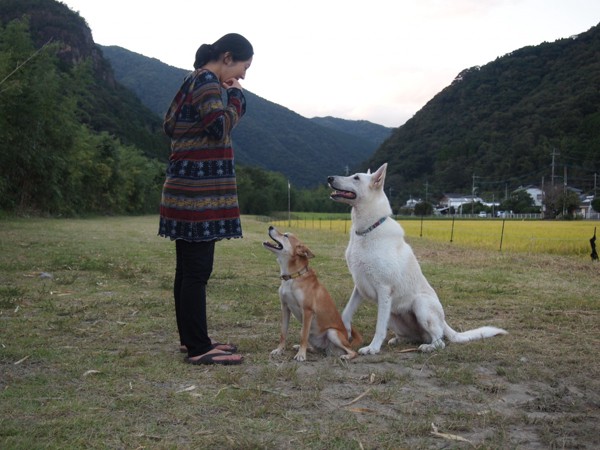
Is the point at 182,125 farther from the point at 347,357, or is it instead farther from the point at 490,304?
the point at 490,304

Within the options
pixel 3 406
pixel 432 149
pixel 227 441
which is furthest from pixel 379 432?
pixel 432 149

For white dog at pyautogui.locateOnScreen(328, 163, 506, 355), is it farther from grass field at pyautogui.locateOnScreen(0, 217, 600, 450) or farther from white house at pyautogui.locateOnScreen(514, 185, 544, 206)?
white house at pyautogui.locateOnScreen(514, 185, 544, 206)

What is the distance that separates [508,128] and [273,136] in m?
89.4

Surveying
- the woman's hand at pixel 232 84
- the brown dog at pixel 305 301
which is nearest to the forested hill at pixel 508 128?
the brown dog at pixel 305 301

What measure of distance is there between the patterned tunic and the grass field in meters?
0.96

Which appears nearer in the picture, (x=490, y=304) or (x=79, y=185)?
(x=490, y=304)

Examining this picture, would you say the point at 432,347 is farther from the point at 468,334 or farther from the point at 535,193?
the point at 535,193

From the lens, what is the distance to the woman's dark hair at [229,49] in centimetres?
370

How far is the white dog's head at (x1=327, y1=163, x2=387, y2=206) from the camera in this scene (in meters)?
4.53

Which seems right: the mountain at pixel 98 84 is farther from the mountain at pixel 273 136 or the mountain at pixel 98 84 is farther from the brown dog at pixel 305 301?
the brown dog at pixel 305 301

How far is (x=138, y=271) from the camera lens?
28.7 feet

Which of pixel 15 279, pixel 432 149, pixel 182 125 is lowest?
pixel 15 279

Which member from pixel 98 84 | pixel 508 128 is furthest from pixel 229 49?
pixel 98 84

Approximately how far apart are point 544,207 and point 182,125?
133 feet
